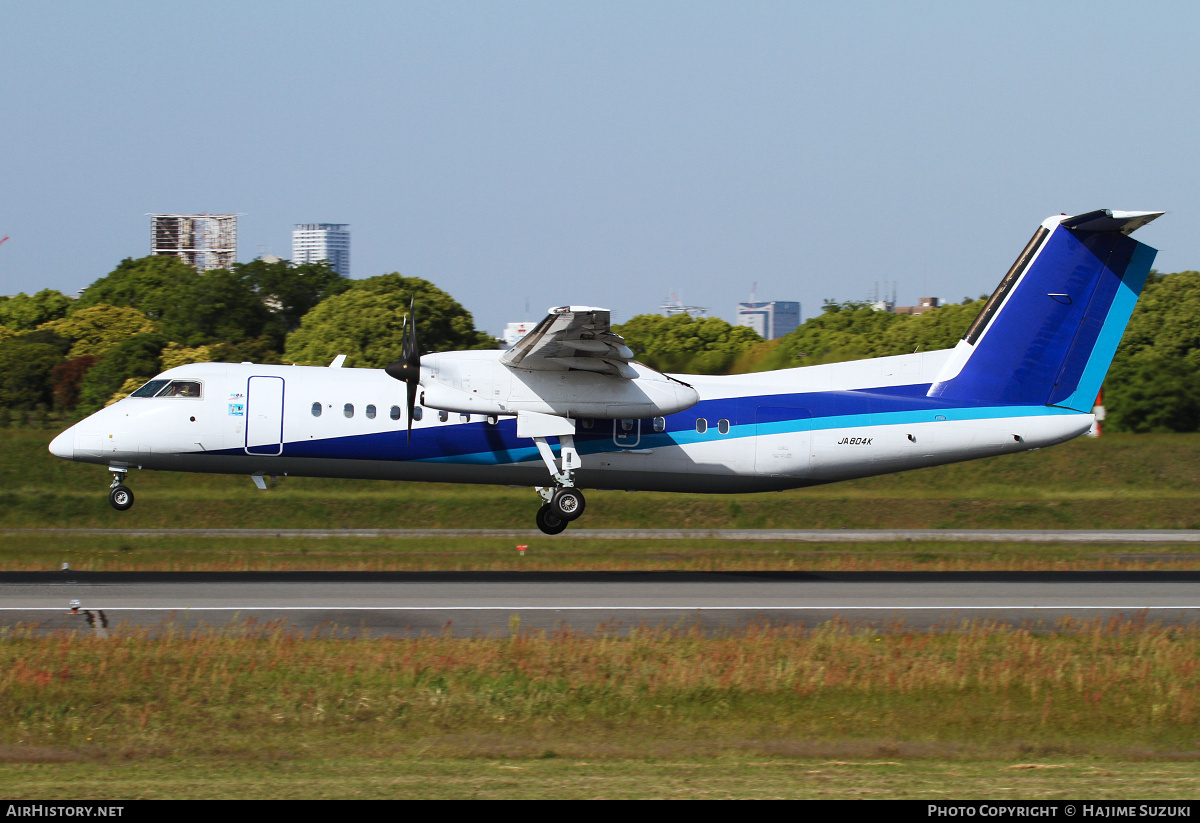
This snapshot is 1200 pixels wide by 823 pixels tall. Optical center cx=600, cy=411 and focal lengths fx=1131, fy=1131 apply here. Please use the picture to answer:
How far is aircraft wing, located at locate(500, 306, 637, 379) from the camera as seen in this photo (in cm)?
1822

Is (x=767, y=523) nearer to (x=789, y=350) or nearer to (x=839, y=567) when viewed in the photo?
(x=789, y=350)

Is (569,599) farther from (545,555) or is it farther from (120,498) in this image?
(120,498)

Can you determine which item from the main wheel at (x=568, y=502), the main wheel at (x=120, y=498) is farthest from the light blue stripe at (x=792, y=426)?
the main wheel at (x=120, y=498)

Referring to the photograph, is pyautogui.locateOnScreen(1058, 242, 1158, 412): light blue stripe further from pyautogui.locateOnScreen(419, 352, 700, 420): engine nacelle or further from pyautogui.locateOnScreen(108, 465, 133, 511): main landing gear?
pyautogui.locateOnScreen(108, 465, 133, 511): main landing gear

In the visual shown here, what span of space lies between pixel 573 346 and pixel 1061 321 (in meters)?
10.0

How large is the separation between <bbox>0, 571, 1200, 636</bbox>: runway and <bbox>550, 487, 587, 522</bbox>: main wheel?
1.16 metres

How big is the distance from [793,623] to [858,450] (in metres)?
6.70

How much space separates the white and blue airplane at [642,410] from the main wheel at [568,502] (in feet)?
0.09

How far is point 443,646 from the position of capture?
1359cm

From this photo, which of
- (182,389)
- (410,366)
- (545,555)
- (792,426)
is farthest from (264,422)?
(792,426)

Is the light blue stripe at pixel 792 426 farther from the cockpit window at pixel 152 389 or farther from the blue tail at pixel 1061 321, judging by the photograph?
the cockpit window at pixel 152 389

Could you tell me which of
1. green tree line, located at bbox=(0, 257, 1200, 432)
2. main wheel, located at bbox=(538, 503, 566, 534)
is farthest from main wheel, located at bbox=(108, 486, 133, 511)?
green tree line, located at bbox=(0, 257, 1200, 432)

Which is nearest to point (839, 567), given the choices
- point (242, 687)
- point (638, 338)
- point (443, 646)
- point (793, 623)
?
point (793, 623)

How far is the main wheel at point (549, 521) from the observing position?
21078 millimetres
